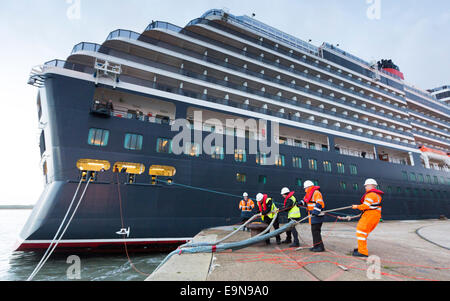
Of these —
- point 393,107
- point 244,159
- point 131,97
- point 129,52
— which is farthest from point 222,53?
point 393,107

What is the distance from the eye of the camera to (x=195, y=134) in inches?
409

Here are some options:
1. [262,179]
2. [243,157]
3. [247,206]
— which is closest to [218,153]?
[243,157]

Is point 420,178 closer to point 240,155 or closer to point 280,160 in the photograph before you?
point 280,160

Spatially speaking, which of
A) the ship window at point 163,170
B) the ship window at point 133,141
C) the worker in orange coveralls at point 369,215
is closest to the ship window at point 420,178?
the worker in orange coveralls at point 369,215

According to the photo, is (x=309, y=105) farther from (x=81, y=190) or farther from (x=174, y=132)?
(x=81, y=190)

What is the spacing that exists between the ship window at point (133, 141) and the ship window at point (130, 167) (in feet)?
2.42

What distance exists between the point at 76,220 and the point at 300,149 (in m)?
12.3

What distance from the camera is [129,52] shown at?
11914mm

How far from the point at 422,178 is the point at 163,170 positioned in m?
24.0

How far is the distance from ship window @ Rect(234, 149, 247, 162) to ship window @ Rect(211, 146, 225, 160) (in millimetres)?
802

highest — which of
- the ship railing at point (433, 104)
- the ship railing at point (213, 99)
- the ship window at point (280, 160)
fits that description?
the ship railing at point (433, 104)

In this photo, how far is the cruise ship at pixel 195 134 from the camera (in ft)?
26.6

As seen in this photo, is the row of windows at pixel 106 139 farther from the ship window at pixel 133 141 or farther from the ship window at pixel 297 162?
the ship window at pixel 297 162

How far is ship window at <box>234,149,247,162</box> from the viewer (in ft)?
36.5
